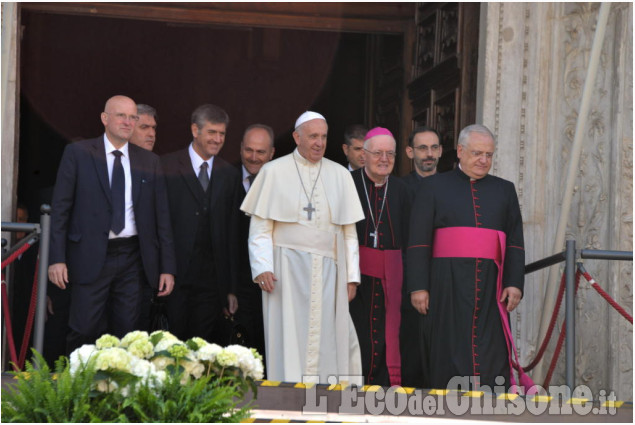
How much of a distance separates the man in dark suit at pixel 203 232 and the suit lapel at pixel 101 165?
0.63 meters

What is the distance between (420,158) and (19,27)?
2774 millimetres

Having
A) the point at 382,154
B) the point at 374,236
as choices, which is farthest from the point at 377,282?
the point at 382,154

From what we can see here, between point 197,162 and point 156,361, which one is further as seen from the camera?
point 197,162

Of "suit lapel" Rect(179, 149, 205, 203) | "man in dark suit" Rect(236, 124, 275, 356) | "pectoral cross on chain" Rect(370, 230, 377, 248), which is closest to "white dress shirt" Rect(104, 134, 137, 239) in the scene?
"suit lapel" Rect(179, 149, 205, 203)

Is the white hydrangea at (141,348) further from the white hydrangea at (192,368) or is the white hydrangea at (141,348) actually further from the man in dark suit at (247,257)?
the man in dark suit at (247,257)

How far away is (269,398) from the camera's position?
655cm

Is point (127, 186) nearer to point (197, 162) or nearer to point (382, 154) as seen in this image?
point (197, 162)

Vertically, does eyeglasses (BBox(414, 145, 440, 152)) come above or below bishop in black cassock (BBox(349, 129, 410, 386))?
above

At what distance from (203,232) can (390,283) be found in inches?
44.3

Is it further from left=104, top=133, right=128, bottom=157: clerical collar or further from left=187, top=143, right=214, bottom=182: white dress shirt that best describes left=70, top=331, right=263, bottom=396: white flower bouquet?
left=187, top=143, right=214, bottom=182: white dress shirt

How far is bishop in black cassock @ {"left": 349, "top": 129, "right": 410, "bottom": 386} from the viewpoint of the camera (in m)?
7.63

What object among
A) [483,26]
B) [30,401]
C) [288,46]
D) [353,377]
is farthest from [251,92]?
[30,401]

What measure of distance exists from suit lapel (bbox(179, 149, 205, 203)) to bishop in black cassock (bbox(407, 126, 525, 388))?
129cm

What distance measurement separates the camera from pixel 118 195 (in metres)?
7.26
